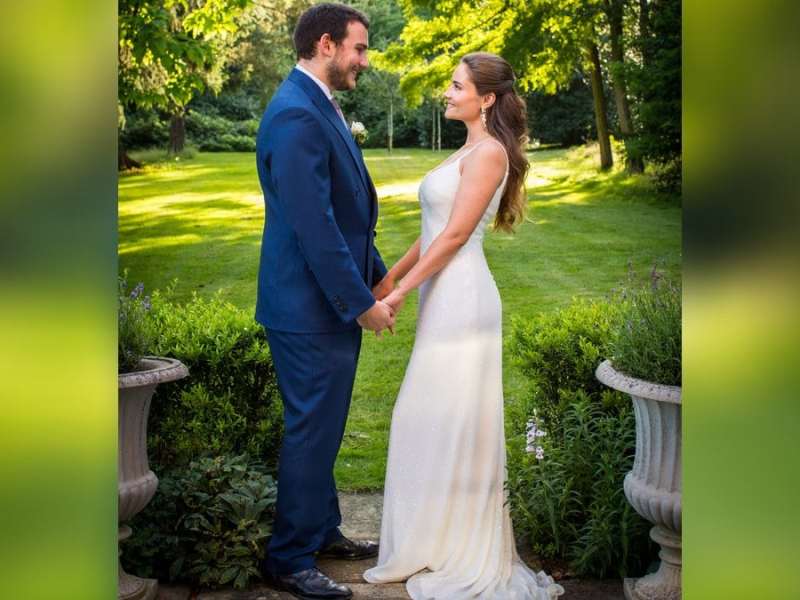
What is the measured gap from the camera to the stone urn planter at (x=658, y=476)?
10.2ft

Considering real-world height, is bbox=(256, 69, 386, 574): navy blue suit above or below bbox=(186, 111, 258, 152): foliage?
below

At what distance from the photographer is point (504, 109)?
11.1ft

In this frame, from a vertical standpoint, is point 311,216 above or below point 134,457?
above

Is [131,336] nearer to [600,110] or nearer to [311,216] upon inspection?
[311,216]

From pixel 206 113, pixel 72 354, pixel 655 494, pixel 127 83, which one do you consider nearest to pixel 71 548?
pixel 72 354

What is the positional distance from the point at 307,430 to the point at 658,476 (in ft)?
3.49

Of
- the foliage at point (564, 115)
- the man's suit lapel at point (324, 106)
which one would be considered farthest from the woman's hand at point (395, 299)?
the foliage at point (564, 115)

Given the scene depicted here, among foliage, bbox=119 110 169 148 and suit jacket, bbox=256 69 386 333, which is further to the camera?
foliage, bbox=119 110 169 148

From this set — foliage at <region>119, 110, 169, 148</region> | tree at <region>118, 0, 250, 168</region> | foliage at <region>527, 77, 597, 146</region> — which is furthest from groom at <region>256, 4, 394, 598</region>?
foliage at <region>527, 77, 597, 146</region>

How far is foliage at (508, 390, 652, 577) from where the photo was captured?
11.5 feet

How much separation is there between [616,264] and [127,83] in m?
3.59

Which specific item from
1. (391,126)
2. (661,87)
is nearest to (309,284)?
A: (391,126)

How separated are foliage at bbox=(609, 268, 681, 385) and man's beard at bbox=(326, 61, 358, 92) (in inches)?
46.3

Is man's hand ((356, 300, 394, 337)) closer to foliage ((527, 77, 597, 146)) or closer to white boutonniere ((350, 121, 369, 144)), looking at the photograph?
white boutonniere ((350, 121, 369, 144))
